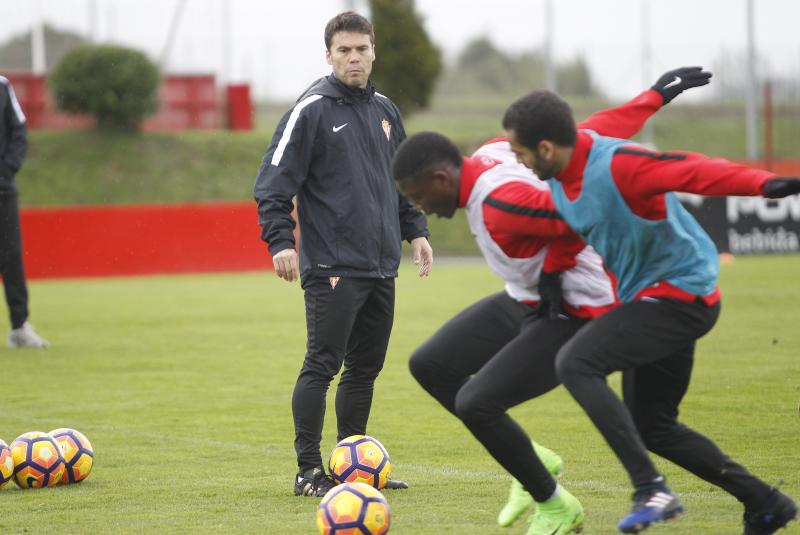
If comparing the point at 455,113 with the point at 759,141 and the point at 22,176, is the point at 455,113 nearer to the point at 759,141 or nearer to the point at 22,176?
the point at 759,141

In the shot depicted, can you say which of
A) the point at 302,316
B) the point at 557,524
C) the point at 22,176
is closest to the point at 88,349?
the point at 302,316

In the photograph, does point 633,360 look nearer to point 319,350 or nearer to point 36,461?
point 319,350

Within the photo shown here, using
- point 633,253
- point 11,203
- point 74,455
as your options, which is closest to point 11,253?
point 11,203

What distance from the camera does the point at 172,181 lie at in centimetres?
3428

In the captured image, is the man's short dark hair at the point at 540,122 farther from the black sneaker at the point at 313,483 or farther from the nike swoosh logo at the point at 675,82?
the black sneaker at the point at 313,483

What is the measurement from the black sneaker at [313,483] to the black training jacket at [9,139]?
7.81 metres

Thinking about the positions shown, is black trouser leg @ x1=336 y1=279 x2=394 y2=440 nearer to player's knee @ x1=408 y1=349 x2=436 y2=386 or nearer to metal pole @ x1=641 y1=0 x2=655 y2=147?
player's knee @ x1=408 y1=349 x2=436 y2=386

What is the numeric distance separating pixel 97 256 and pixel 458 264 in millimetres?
7894

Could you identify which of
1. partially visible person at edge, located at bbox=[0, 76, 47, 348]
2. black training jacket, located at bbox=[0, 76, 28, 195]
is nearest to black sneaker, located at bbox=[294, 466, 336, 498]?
partially visible person at edge, located at bbox=[0, 76, 47, 348]

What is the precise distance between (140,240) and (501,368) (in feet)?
68.9

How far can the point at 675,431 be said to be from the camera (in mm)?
5398

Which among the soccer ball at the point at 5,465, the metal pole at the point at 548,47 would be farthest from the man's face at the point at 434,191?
the metal pole at the point at 548,47

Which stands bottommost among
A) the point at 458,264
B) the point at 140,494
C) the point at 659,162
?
the point at 458,264

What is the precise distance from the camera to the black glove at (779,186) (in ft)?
15.5
